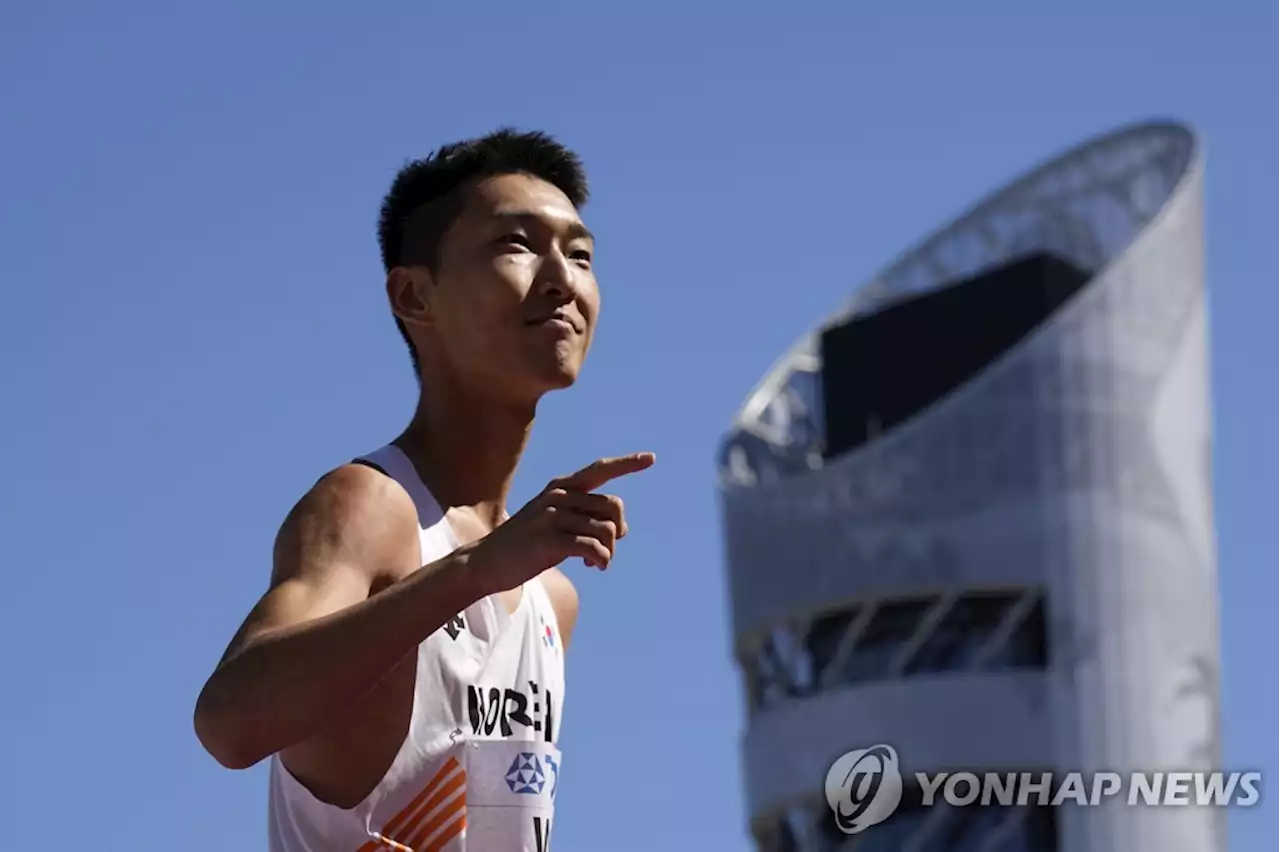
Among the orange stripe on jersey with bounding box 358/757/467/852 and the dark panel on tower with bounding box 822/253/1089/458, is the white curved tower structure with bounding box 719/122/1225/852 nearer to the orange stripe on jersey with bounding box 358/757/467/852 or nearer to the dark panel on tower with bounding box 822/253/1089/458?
the dark panel on tower with bounding box 822/253/1089/458

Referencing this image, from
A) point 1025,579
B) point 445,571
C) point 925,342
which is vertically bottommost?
point 445,571

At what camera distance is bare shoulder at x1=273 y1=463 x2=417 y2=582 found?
324 centimetres

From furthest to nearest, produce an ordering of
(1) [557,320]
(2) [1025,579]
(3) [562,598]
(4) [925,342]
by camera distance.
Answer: (4) [925,342] < (2) [1025,579] < (3) [562,598] < (1) [557,320]

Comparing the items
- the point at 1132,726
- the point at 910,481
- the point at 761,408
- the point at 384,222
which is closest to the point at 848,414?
the point at 761,408

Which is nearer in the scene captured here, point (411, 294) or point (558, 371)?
point (558, 371)

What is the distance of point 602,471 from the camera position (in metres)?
2.98

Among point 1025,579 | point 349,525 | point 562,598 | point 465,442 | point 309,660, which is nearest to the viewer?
point 309,660

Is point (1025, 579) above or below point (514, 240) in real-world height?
above

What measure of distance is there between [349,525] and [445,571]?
34 cm

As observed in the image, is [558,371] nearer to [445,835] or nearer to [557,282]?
[557,282]

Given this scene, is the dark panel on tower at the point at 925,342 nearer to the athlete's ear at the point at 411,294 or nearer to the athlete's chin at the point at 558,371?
the athlete's ear at the point at 411,294

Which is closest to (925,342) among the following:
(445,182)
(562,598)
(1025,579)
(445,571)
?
(1025,579)

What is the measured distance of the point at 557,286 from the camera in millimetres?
3504

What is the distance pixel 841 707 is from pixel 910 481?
18.7ft
